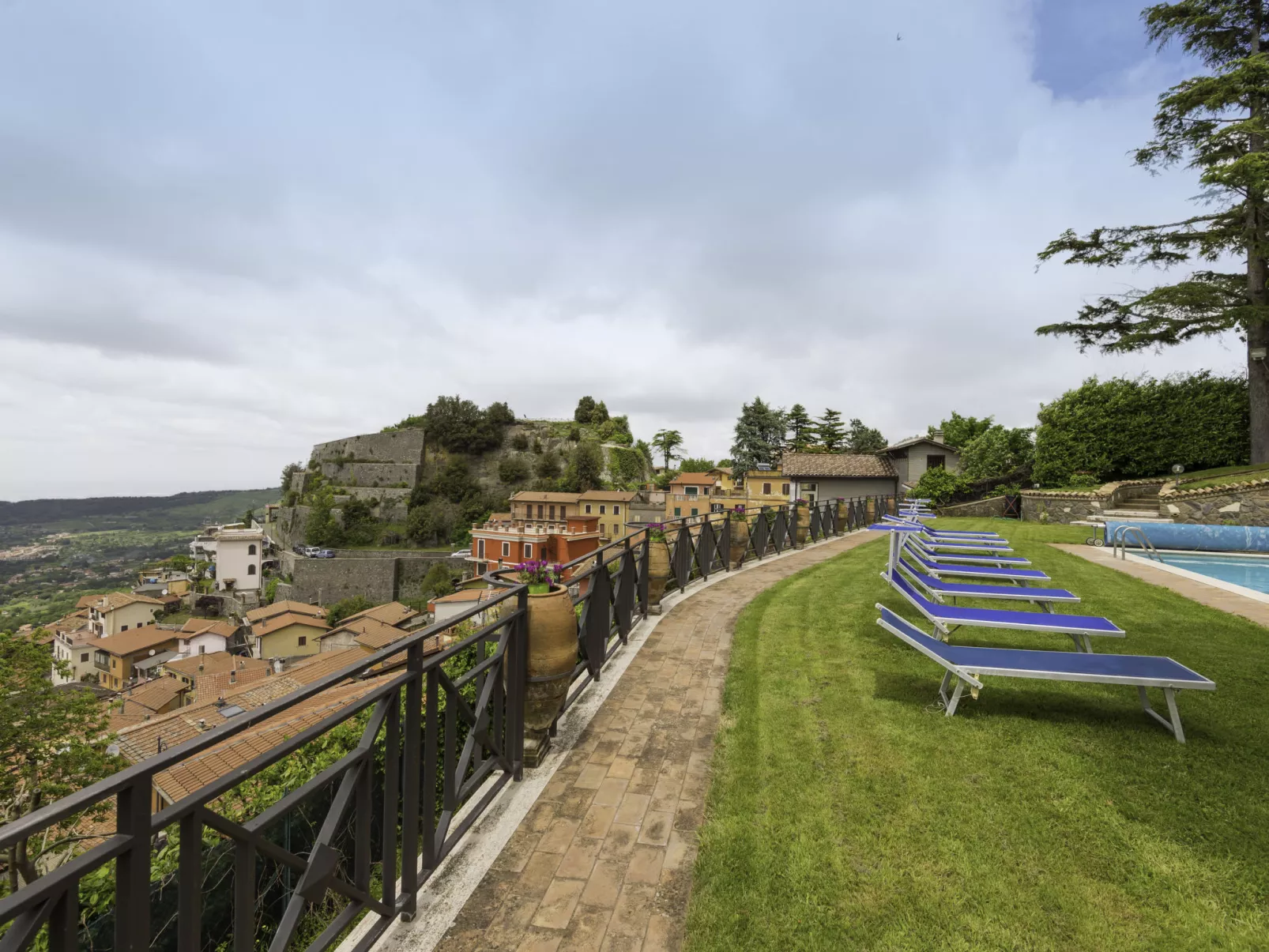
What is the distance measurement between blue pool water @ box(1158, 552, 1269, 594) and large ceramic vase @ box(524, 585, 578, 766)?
10.6m

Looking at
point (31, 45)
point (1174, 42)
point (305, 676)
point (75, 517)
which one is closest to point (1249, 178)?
point (1174, 42)

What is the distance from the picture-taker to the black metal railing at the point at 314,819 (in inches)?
39.4

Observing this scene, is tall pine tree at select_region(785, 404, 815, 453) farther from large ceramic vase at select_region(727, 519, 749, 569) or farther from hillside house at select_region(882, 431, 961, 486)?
large ceramic vase at select_region(727, 519, 749, 569)

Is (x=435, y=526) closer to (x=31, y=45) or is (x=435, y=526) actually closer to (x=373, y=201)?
(x=373, y=201)

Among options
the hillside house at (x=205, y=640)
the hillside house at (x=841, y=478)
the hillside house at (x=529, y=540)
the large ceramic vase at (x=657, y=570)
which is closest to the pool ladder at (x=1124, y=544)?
the large ceramic vase at (x=657, y=570)

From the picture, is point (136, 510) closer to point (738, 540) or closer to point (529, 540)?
point (529, 540)

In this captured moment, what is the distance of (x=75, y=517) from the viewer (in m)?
112

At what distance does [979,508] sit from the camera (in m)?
21.2

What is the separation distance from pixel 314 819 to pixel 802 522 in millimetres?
10677

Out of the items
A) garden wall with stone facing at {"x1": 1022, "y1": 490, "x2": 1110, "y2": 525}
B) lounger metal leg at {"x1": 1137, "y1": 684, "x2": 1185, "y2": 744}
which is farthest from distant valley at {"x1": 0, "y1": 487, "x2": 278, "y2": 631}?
garden wall with stone facing at {"x1": 1022, "y1": 490, "x2": 1110, "y2": 525}

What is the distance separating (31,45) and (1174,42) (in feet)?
90.5

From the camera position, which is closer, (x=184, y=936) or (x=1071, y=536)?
(x=184, y=936)

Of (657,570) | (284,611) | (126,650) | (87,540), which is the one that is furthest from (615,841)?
(87,540)

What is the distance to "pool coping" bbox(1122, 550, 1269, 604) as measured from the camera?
20.8ft
